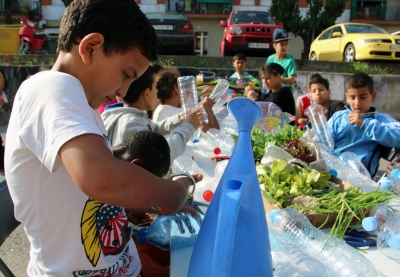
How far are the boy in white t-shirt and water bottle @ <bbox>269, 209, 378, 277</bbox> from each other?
512 millimetres

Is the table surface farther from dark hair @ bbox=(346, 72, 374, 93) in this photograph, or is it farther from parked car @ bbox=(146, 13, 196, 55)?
Answer: parked car @ bbox=(146, 13, 196, 55)

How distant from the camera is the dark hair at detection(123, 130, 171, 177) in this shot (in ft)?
4.80

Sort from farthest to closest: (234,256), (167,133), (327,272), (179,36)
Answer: (179,36)
(167,133)
(327,272)
(234,256)

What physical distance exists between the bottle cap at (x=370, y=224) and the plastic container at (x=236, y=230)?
1.85 ft

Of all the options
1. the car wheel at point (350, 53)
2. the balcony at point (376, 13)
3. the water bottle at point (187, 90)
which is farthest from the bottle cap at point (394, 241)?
the balcony at point (376, 13)

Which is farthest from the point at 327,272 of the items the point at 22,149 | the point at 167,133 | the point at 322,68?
the point at 322,68

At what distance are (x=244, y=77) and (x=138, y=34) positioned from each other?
16.4 ft

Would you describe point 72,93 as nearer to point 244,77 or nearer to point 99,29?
point 99,29

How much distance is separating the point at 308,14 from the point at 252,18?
979 cm

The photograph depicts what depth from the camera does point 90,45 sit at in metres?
0.88

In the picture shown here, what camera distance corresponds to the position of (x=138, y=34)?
2.98 ft

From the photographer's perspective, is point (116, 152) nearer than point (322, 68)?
Yes

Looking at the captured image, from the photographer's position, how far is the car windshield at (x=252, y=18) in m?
11.9

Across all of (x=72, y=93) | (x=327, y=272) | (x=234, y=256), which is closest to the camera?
(x=72, y=93)
